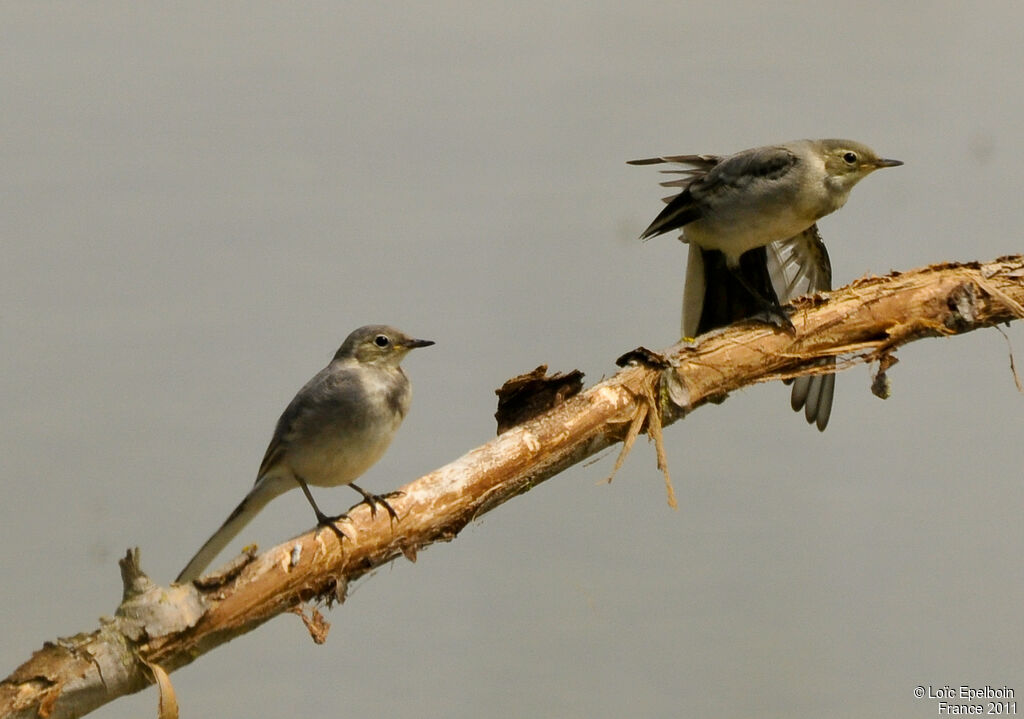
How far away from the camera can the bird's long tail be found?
2938 millimetres

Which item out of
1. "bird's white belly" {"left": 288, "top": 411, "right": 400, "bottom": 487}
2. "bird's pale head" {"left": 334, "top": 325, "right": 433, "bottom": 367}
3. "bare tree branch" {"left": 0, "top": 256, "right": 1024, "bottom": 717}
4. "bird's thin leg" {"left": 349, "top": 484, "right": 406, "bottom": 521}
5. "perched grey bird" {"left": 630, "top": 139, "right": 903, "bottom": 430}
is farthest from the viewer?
"perched grey bird" {"left": 630, "top": 139, "right": 903, "bottom": 430}

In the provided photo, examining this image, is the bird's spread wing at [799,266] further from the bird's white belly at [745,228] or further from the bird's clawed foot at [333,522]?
the bird's clawed foot at [333,522]

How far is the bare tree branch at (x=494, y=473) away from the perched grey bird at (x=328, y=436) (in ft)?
0.78

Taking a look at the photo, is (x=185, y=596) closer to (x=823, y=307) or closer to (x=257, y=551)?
(x=257, y=551)

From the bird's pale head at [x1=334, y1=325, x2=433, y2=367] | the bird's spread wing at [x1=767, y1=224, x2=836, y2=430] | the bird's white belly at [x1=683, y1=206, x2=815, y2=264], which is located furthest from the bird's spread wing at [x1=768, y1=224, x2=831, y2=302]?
the bird's pale head at [x1=334, y1=325, x2=433, y2=367]

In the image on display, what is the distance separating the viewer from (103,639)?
2.44 metres

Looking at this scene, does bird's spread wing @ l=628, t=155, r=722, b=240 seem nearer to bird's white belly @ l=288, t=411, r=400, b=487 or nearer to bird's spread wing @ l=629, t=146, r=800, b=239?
bird's spread wing @ l=629, t=146, r=800, b=239

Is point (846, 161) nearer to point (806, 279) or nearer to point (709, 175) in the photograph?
point (709, 175)

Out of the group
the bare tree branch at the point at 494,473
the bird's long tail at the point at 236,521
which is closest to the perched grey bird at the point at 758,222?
the bare tree branch at the point at 494,473

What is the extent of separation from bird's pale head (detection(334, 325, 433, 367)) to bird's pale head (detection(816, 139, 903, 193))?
1.39m

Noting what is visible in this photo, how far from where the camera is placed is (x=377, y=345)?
123 inches

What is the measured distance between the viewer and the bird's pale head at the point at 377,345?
3.11 m

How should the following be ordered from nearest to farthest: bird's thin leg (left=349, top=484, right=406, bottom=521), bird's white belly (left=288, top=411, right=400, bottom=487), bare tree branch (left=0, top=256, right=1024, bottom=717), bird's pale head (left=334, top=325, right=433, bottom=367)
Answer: bare tree branch (left=0, top=256, right=1024, bottom=717), bird's thin leg (left=349, top=484, right=406, bottom=521), bird's white belly (left=288, top=411, right=400, bottom=487), bird's pale head (left=334, top=325, right=433, bottom=367)

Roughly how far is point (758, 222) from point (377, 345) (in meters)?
1.26
